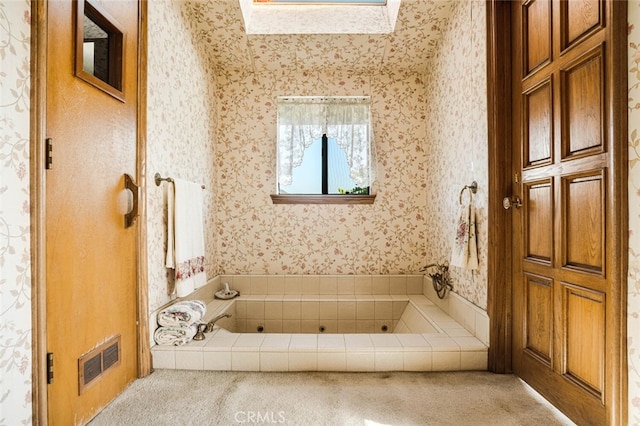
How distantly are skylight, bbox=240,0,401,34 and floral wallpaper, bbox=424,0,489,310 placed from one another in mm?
545

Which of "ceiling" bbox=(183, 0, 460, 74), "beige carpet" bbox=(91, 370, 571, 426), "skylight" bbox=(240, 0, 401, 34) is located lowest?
"beige carpet" bbox=(91, 370, 571, 426)

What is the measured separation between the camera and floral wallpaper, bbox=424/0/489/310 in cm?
201

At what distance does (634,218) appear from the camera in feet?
3.60

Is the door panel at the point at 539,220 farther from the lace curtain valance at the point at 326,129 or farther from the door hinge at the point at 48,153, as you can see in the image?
the door hinge at the point at 48,153

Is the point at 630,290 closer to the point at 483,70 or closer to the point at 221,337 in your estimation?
the point at 483,70

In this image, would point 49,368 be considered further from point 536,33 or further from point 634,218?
point 536,33

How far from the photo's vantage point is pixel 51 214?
1223mm

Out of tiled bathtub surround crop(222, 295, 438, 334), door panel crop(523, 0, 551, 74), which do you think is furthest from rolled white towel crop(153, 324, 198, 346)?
door panel crop(523, 0, 551, 74)

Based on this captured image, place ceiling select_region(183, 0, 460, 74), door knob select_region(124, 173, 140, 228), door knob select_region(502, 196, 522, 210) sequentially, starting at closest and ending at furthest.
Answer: door knob select_region(124, 173, 140, 228) → door knob select_region(502, 196, 522, 210) → ceiling select_region(183, 0, 460, 74)

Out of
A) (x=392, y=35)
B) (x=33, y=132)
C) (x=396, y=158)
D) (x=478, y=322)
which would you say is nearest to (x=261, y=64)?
(x=392, y=35)

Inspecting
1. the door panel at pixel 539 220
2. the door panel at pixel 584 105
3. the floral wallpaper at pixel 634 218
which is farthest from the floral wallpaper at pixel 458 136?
the floral wallpaper at pixel 634 218

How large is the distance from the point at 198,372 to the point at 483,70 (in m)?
2.35

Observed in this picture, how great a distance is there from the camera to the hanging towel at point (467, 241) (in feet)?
6.63

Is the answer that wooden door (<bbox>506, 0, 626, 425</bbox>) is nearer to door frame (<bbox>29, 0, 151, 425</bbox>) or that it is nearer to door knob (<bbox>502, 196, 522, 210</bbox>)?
door knob (<bbox>502, 196, 522, 210</bbox>)
